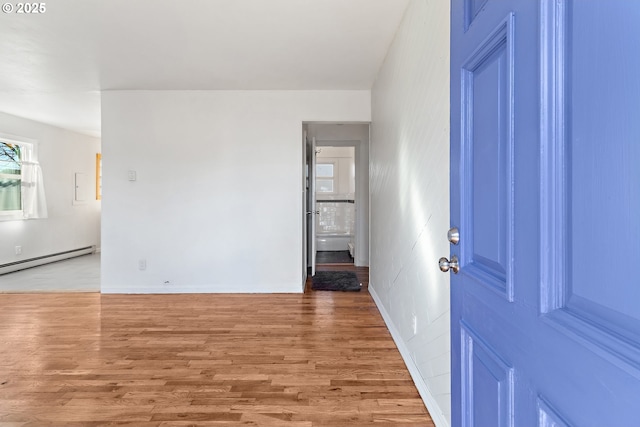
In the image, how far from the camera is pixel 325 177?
7652mm

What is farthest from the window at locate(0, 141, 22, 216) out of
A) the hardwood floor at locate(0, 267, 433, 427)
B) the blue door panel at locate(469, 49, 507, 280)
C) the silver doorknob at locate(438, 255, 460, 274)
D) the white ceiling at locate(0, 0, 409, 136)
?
the blue door panel at locate(469, 49, 507, 280)

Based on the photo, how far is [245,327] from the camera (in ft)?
10.1

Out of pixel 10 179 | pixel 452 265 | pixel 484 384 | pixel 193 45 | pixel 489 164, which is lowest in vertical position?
pixel 484 384

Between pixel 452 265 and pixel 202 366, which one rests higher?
pixel 452 265

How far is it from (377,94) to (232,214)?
7.03 ft

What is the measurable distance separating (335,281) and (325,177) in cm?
342

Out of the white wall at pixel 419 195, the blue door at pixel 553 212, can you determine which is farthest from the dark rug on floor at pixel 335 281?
the blue door at pixel 553 212

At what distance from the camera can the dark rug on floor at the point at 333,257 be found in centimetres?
613

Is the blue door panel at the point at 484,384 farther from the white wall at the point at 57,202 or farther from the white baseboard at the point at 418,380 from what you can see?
the white wall at the point at 57,202

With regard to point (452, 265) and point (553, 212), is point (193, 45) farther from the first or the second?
point (553, 212)

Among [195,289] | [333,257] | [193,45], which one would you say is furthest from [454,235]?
[333,257]

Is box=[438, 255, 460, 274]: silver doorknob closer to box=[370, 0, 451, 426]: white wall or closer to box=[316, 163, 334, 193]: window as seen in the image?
box=[370, 0, 451, 426]: white wall

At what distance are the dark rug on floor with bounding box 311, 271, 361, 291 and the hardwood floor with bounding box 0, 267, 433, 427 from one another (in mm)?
652

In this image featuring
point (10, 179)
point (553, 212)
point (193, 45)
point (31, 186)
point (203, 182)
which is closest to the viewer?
point (553, 212)
